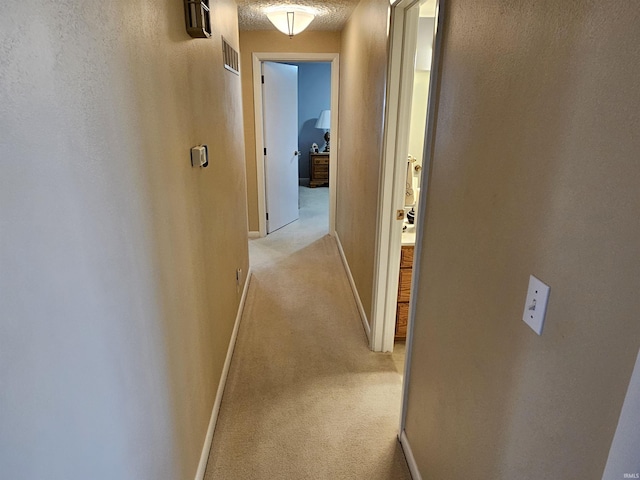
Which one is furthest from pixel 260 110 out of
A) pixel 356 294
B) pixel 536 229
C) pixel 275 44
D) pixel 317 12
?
pixel 536 229

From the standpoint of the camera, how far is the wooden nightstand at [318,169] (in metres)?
7.44

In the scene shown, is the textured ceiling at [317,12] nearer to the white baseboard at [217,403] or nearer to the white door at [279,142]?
the white door at [279,142]

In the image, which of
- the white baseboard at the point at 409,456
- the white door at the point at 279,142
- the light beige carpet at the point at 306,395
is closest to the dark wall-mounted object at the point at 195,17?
the light beige carpet at the point at 306,395

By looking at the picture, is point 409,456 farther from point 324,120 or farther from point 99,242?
point 324,120

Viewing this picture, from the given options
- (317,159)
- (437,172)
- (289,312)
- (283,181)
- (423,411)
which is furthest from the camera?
(317,159)

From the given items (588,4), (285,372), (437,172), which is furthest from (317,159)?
(588,4)

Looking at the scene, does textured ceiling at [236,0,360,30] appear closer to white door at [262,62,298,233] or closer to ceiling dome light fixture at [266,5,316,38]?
ceiling dome light fixture at [266,5,316,38]

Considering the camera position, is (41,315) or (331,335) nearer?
(41,315)

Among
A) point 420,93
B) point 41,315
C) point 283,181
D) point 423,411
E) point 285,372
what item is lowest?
point 285,372

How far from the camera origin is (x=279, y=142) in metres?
4.88

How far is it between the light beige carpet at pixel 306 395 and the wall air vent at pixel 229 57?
172 cm

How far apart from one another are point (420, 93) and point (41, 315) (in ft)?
8.74

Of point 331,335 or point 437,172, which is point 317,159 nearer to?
point 331,335

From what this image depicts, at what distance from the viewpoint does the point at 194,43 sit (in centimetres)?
166
